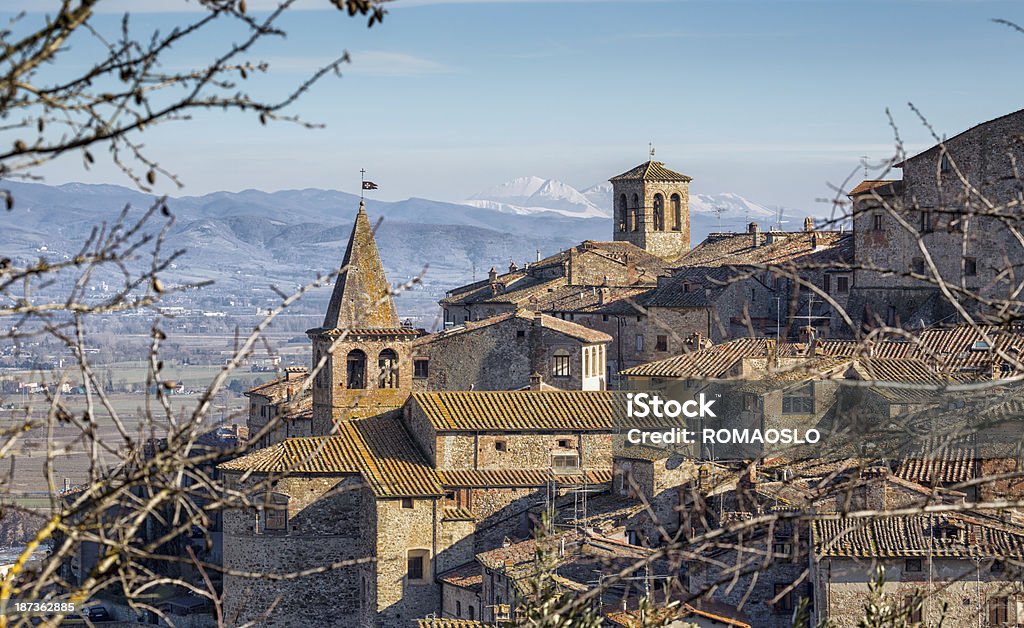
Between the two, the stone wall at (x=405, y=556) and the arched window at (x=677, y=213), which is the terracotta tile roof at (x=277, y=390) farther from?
the arched window at (x=677, y=213)

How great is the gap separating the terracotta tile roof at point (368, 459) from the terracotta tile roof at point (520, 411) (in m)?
0.96

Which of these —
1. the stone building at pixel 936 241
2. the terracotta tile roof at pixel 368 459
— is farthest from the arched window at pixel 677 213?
the terracotta tile roof at pixel 368 459

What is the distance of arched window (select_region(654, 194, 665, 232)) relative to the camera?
74812 mm

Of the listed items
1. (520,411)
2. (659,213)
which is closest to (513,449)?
(520,411)

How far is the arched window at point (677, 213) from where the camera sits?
2953 inches

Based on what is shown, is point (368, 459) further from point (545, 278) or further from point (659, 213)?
point (659, 213)

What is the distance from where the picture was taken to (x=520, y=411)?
3934 centimetres

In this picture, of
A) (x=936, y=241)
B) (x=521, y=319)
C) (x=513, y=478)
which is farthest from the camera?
(x=521, y=319)

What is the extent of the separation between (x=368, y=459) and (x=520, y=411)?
3.66m

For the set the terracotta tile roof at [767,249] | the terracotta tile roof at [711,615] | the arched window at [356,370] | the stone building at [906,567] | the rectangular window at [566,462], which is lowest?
the terracotta tile roof at [711,615]

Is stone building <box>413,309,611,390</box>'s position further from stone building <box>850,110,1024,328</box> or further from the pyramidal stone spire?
stone building <box>850,110,1024,328</box>

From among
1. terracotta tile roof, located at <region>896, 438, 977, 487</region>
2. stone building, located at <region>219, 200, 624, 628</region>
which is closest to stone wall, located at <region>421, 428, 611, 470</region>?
stone building, located at <region>219, 200, 624, 628</region>

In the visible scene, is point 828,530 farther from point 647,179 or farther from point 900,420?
point 647,179

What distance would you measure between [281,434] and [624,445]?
487 inches
